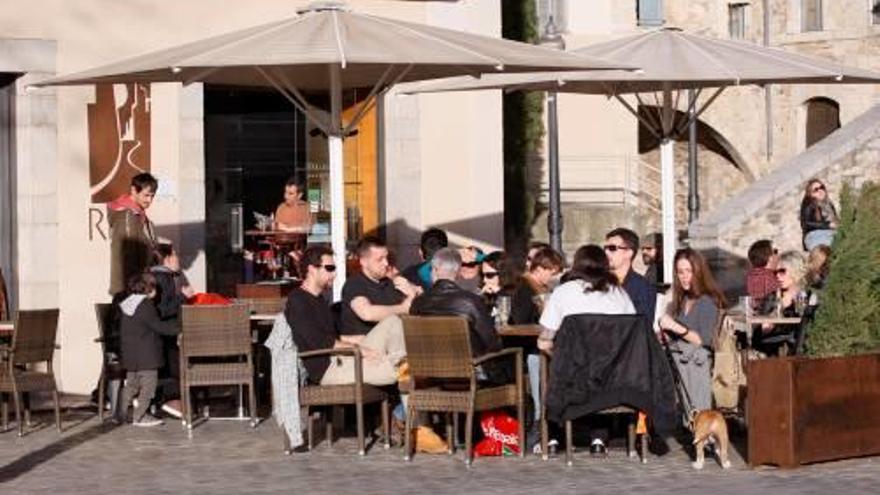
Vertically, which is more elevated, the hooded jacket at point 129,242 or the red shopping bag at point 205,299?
the hooded jacket at point 129,242

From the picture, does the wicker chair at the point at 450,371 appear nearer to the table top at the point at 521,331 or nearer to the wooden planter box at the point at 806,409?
the table top at the point at 521,331

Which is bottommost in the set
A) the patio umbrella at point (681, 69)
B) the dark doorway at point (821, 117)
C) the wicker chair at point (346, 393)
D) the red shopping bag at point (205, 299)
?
the wicker chair at point (346, 393)

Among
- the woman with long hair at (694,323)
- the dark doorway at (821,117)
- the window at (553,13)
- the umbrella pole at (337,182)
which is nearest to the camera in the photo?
the woman with long hair at (694,323)

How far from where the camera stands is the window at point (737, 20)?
48.2 m

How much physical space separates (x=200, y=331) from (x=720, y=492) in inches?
192

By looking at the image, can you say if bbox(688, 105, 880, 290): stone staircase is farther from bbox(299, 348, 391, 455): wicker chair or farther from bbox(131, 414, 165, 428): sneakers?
bbox(299, 348, 391, 455): wicker chair

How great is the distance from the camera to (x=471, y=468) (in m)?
15.9

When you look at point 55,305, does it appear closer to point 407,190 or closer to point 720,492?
point 407,190

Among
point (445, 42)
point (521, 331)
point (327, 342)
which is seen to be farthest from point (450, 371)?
point (445, 42)

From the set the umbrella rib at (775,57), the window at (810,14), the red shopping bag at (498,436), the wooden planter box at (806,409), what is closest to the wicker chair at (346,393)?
the red shopping bag at (498,436)

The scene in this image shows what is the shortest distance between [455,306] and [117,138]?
605cm

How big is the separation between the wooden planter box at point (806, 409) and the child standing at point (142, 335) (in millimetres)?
4760

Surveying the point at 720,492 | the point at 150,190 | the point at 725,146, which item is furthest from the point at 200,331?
the point at 725,146

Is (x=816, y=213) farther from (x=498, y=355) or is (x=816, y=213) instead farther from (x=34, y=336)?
(x=498, y=355)
